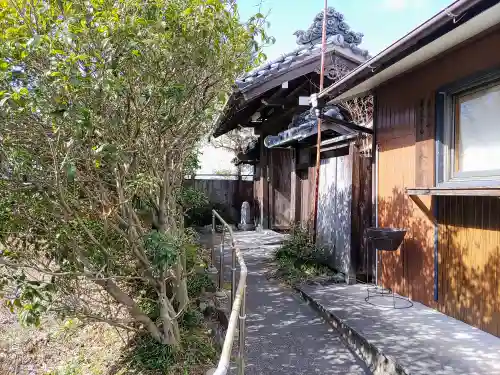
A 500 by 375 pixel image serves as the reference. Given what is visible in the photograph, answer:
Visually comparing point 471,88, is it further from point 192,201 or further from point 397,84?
point 192,201

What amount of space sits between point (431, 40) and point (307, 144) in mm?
5727

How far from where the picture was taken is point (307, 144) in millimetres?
9445

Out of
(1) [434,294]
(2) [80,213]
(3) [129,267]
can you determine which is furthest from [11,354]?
(1) [434,294]

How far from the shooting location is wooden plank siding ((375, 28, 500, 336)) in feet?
12.5

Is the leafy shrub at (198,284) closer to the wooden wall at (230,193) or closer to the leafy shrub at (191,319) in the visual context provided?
the leafy shrub at (191,319)

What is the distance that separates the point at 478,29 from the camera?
364cm

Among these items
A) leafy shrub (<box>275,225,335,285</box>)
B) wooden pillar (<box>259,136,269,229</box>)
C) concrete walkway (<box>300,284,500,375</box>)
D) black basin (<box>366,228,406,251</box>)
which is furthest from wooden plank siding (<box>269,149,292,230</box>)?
black basin (<box>366,228,406,251</box>)

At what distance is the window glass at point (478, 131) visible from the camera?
3842 millimetres

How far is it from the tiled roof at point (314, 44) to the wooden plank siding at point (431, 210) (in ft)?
10.1

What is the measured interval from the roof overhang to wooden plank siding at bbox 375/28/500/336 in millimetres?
156

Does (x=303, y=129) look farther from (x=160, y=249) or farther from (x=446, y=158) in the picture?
(x=160, y=249)

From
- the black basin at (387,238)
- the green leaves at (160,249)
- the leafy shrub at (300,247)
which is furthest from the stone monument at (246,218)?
the green leaves at (160,249)

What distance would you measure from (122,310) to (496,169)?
4.48m

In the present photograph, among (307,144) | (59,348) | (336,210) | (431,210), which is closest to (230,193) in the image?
(307,144)
